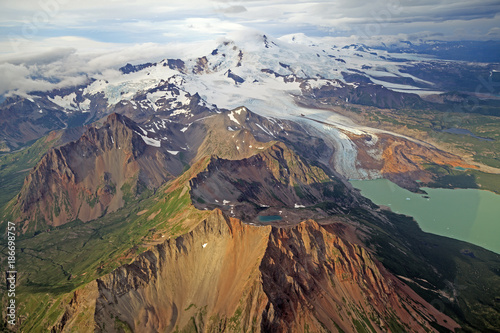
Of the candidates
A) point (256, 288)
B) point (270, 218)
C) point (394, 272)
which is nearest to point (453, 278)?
point (394, 272)

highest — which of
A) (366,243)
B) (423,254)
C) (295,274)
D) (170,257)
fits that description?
(295,274)

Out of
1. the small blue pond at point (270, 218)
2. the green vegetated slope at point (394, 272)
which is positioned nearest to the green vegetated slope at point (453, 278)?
the green vegetated slope at point (394, 272)

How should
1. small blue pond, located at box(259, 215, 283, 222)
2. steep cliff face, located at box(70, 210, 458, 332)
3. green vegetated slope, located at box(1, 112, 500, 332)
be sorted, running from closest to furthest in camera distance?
steep cliff face, located at box(70, 210, 458, 332)
green vegetated slope, located at box(1, 112, 500, 332)
small blue pond, located at box(259, 215, 283, 222)

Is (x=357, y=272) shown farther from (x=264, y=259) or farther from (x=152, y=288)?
(x=152, y=288)

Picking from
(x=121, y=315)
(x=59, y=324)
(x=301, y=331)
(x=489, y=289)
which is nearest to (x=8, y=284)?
(x=59, y=324)

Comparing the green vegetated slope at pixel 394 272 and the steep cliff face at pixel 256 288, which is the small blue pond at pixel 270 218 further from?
the green vegetated slope at pixel 394 272

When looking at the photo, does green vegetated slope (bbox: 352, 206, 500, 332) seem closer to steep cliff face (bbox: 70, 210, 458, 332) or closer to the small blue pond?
steep cliff face (bbox: 70, 210, 458, 332)

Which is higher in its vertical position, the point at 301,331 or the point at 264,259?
the point at 264,259

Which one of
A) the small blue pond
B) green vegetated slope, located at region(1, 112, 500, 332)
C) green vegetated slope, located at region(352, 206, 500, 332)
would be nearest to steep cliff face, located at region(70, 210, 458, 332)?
green vegetated slope, located at region(352, 206, 500, 332)
